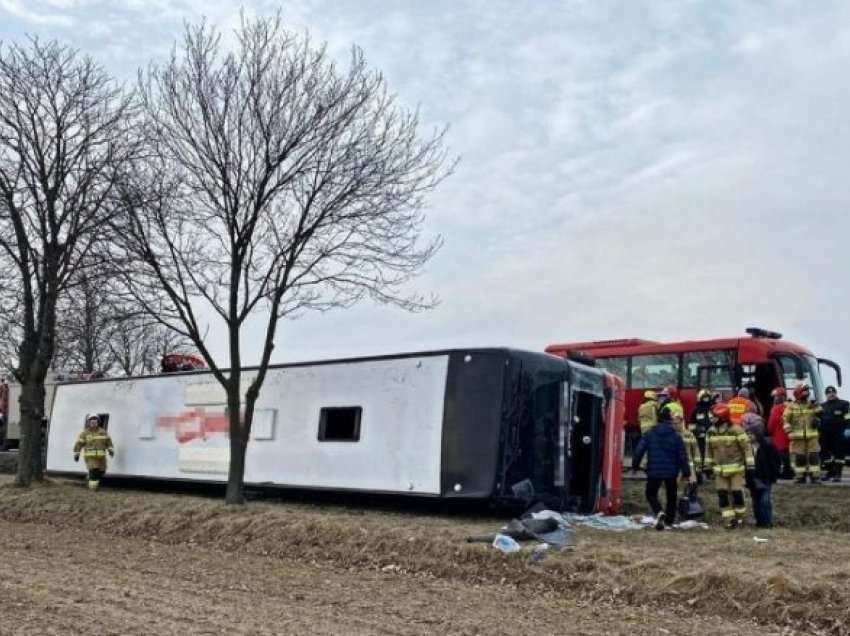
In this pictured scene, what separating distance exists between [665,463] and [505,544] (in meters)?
3.20

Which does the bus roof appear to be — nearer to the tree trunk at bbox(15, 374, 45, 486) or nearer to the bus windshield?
the bus windshield

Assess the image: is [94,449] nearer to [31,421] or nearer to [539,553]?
[31,421]

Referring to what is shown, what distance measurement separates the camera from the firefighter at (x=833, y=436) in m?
16.8

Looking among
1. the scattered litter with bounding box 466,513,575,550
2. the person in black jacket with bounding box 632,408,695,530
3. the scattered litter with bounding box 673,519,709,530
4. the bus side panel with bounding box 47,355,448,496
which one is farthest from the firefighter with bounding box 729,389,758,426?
the bus side panel with bounding box 47,355,448,496

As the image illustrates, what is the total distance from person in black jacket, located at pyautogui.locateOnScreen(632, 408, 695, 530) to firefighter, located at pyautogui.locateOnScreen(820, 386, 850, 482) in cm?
545

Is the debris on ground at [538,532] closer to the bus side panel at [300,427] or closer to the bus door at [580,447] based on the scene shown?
the bus side panel at [300,427]

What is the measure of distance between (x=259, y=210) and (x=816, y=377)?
14036 mm

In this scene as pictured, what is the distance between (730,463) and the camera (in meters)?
12.4

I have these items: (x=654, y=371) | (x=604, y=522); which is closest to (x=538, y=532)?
(x=604, y=522)

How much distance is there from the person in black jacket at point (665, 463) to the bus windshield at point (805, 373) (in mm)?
9779

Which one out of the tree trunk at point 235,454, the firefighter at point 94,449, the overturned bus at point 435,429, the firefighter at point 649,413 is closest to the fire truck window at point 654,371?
the firefighter at point 649,413

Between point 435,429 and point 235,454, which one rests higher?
point 435,429

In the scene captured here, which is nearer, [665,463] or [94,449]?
[665,463]

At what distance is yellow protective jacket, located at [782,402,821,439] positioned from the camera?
1572cm
